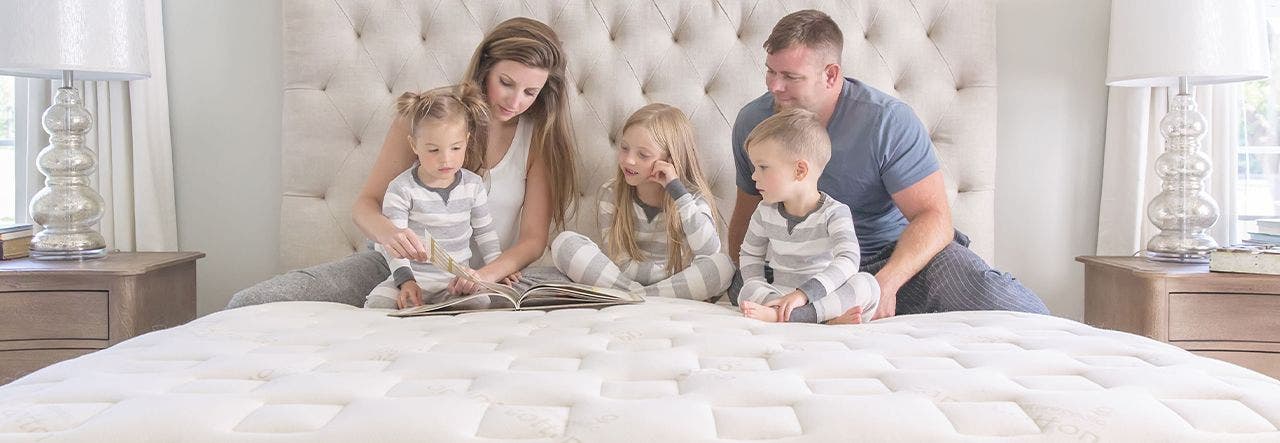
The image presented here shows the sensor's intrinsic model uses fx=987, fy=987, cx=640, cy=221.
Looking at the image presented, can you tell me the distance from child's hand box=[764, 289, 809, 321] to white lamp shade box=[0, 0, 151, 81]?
1724 mm

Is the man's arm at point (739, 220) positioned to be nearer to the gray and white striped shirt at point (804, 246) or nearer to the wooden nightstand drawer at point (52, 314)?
the gray and white striped shirt at point (804, 246)

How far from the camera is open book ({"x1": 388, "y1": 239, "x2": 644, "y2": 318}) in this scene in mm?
1988

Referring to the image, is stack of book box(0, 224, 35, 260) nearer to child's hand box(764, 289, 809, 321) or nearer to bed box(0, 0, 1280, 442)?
bed box(0, 0, 1280, 442)

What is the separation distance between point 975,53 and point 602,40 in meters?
1.01

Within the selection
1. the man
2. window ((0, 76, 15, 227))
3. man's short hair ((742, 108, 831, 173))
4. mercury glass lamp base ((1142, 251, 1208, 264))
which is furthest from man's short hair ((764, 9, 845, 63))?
window ((0, 76, 15, 227))

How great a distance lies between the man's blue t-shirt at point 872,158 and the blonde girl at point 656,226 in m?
0.22

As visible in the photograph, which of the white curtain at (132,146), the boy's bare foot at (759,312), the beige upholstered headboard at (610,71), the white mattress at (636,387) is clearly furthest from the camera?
the white curtain at (132,146)

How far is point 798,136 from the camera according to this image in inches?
80.7

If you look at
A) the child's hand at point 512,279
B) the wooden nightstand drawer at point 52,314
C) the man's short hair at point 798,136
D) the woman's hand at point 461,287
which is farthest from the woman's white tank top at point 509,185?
the wooden nightstand drawer at point 52,314

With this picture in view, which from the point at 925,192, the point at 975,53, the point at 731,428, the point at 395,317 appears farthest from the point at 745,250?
the point at 731,428

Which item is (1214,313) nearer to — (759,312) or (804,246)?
(804,246)

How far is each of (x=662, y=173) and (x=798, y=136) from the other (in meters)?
0.41

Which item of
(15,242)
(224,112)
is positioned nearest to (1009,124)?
(224,112)

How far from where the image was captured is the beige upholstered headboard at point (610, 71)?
2.65m
